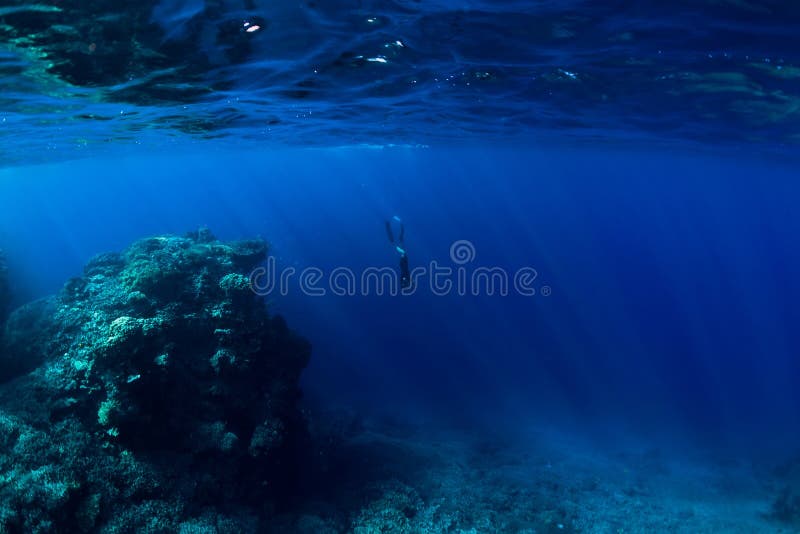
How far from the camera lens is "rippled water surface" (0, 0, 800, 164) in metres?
8.59

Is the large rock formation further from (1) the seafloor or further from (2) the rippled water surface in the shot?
(2) the rippled water surface

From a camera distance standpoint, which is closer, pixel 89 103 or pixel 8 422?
pixel 8 422

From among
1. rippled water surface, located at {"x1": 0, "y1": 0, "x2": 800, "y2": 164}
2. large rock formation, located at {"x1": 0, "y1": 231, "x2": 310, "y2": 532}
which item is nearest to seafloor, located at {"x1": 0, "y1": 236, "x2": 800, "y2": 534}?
large rock formation, located at {"x1": 0, "y1": 231, "x2": 310, "y2": 532}

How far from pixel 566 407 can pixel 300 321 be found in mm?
20212

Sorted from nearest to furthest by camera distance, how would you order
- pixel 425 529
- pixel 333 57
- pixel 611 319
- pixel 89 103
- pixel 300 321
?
pixel 425 529, pixel 333 57, pixel 89 103, pixel 300 321, pixel 611 319

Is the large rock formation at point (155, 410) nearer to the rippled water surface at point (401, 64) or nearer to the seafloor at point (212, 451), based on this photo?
the seafloor at point (212, 451)

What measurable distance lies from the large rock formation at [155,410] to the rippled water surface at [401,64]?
19.2 ft

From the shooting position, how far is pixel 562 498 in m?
13.9

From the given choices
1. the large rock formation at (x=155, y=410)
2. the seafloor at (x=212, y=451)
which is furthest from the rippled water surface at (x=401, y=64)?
the large rock formation at (x=155, y=410)

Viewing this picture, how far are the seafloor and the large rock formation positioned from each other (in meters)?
0.03

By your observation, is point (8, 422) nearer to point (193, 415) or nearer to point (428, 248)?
point (193, 415)

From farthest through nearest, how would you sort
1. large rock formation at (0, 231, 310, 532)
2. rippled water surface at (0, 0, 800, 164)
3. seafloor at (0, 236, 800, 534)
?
rippled water surface at (0, 0, 800, 164), seafloor at (0, 236, 800, 534), large rock formation at (0, 231, 310, 532)

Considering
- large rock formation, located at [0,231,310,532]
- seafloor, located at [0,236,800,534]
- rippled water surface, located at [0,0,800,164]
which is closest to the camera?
large rock formation, located at [0,231,310,532]

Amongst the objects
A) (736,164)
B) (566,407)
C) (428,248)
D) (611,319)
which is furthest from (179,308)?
(611,319)
